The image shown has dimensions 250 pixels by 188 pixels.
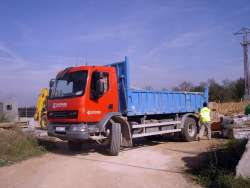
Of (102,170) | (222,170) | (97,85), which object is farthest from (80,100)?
(222,170)

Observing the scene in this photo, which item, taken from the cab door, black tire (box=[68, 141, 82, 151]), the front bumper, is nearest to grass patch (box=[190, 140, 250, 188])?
the front bumper

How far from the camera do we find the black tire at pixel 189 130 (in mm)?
13953

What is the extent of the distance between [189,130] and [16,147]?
24.1ft

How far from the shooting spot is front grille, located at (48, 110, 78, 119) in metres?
9.89

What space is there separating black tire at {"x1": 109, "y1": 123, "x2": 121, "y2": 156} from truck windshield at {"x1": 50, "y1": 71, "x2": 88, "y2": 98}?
5.07 ft

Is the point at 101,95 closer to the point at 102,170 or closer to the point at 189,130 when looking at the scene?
the point at 102,170

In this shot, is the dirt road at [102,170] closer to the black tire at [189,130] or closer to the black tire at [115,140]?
the black tire at [115,140]

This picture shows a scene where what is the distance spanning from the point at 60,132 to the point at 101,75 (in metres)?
2.24

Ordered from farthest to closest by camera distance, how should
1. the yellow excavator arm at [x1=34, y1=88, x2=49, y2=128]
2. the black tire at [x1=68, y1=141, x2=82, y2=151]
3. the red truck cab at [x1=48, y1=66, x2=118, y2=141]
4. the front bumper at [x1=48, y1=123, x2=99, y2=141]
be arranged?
the yellow excavator arm at [x1=34, y1=88, x2=49, y2=128]
the black tire at [x1=68, y1=141, x2=82, y2=151]
the red truck cab at [x1=48, y1=66, x2=118, y2=141]
the front bumper at [x1=48, y1=123, x2=99, y2=141]

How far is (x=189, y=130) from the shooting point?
14359 mm

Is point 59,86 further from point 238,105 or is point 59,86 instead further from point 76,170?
point 238,105

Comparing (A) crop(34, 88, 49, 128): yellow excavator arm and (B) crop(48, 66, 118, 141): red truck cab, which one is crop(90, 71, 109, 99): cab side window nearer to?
(B) crop(48, 66, 118, 141): red truck cab

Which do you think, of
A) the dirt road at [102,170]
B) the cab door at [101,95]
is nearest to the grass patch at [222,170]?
the dirt road at [102,170]

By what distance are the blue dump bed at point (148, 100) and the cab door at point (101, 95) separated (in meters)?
0.36
